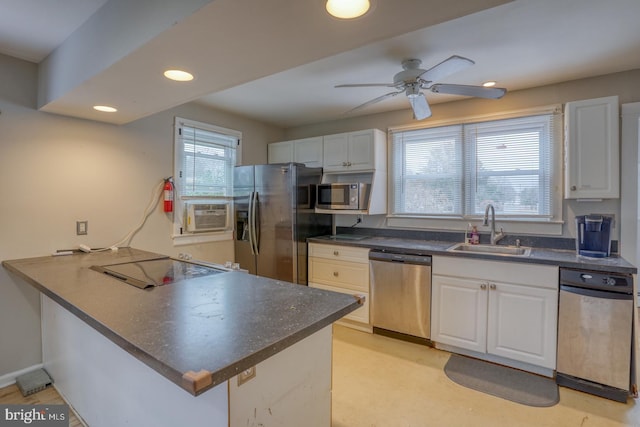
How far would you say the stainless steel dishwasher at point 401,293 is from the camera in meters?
2.83

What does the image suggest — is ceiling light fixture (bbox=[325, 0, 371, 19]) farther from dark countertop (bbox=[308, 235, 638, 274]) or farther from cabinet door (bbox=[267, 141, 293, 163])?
cabinet door (bbox=[267, 141, 293, 163])

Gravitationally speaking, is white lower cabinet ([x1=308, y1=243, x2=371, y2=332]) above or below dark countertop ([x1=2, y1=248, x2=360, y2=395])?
below

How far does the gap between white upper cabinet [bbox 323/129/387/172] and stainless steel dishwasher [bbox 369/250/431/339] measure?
1035 mm

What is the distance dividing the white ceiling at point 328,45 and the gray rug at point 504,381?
7.84ft

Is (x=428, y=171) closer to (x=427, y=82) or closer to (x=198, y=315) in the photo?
(x=427, y=82)

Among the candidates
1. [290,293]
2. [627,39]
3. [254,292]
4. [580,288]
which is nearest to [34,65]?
[254,292]

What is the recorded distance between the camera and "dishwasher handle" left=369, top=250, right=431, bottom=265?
283cm

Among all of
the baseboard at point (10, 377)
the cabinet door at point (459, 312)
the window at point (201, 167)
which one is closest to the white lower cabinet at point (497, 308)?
the cabinet door at point (459, 312)

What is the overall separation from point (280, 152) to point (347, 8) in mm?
3144

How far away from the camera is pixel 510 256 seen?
8.05 feet

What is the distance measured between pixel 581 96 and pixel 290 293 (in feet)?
9.93

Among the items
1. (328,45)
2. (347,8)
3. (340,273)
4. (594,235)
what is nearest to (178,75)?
(328,45)

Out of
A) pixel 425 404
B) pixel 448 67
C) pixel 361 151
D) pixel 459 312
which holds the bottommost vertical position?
pixel 425 404

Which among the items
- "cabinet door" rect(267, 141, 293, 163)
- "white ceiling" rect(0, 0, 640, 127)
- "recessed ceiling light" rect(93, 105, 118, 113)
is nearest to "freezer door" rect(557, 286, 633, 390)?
"white ceiling" rect(0, 0, 640, 127)
